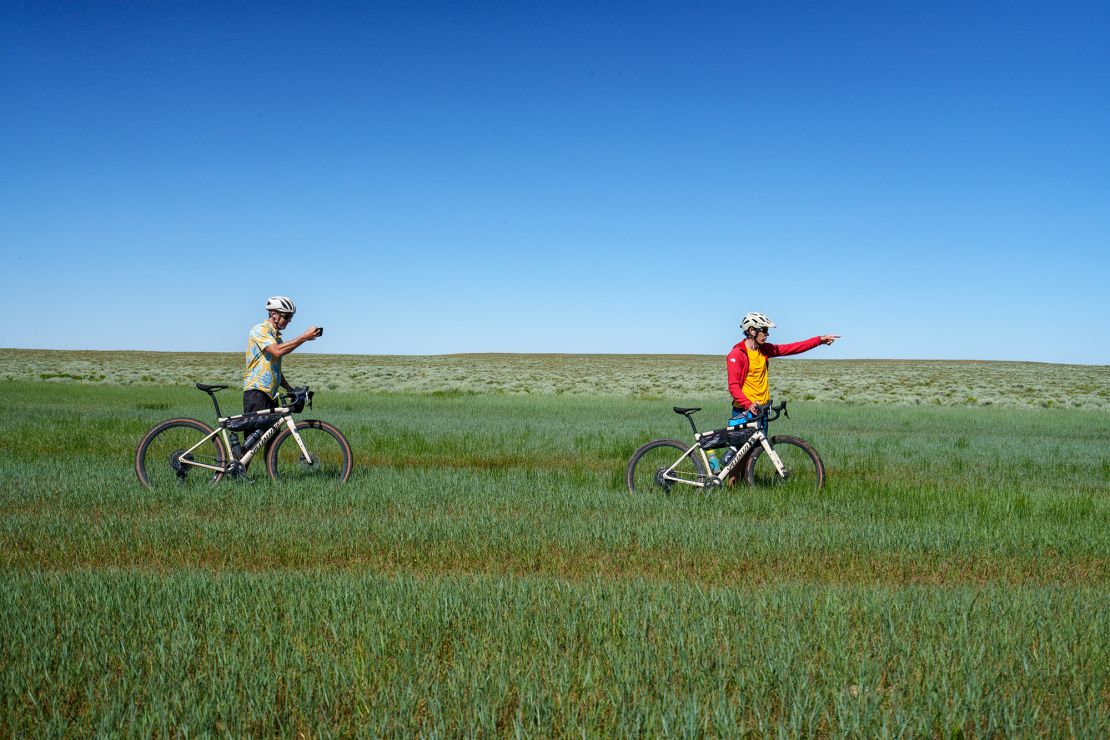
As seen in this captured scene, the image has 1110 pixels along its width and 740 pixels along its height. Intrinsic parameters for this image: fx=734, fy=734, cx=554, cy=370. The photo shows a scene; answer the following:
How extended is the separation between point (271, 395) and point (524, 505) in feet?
13.1

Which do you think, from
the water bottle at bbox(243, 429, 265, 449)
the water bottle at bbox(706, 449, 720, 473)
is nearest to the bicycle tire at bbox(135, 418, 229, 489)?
the water bottle at bbox(243, 429, 265, 449)

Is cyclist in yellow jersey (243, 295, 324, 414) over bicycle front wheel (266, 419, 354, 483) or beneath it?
over

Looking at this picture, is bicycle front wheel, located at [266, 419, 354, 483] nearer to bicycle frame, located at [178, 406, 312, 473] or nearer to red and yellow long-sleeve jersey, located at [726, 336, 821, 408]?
bicycle frame, located at [178, 406, 312, 473]

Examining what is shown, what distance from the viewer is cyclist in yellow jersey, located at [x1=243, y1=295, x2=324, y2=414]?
961 cm

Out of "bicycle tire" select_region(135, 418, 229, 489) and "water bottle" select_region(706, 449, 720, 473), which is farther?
"bicycle tire" select_region(135, 418, 229, 489)

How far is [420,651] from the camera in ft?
14.4

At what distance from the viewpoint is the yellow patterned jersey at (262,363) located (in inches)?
383

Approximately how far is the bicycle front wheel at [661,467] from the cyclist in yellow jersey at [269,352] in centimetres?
461

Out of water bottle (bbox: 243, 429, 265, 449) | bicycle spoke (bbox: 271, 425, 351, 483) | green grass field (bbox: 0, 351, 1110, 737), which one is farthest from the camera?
bicycle spoke (bbox: 271, 425, 351, 483)

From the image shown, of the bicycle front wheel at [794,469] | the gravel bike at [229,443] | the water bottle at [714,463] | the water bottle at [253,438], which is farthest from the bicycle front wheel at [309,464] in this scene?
the bicycle front wheel at [794,469]

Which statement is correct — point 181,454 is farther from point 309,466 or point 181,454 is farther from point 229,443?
point 309,466

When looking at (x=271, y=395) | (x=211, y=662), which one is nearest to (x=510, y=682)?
(x=211, y=662)

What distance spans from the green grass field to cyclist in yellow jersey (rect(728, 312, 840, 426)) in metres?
1.35

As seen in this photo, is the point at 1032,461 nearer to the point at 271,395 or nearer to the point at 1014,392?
the point at 271,395
